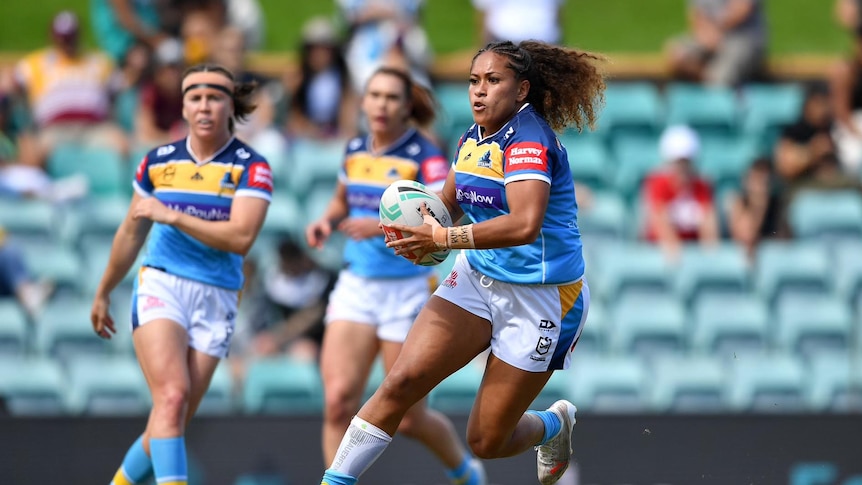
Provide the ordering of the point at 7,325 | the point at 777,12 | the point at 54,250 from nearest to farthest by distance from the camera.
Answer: the point at 7,325 → the point at 54,250 → the point at 777,12

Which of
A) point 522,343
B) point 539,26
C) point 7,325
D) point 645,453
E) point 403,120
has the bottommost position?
point 645,453

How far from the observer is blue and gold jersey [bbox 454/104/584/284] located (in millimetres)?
5293

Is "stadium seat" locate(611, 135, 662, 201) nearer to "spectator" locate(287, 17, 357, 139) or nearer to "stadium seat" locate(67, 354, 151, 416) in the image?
"spectator" locate(287, 17, 357, 139)

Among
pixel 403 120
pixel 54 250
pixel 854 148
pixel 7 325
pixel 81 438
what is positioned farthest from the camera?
pixel 854 148

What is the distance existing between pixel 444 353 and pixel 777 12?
12713 millimetres

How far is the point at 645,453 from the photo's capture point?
8328 millimetres

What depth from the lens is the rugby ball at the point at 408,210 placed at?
5293mm

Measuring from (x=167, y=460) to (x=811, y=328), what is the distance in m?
6.18

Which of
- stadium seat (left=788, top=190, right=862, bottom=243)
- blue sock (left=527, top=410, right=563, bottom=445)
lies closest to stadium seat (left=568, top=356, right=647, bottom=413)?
stadium seat (left=788, top=190, right=862, bottom=243)

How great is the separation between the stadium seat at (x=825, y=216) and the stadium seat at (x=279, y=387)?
186 inches

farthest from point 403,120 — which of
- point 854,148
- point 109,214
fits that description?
point 854,148

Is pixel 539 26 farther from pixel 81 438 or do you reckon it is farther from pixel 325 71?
pixel 81 438

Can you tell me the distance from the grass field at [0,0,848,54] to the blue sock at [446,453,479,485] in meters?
8.47

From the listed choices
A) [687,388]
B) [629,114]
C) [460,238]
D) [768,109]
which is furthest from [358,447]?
[768,109]
